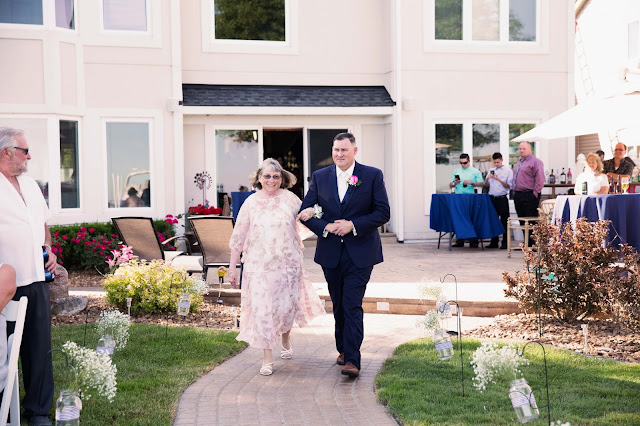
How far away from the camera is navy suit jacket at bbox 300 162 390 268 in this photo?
6395 mm

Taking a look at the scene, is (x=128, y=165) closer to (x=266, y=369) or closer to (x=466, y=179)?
(x=466, y=179)

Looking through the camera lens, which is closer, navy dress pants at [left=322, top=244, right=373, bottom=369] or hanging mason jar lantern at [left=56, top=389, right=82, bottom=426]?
hanging mason jar lantern at [left=56, top=389, right=82, bottom=426]

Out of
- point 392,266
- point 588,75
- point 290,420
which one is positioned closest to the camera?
point 290,420

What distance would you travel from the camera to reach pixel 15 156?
4820 mm

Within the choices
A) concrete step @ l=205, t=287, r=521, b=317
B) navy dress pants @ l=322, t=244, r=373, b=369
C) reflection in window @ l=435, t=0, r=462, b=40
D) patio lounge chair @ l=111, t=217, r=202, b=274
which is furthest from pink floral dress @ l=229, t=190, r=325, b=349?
reflection in window @ l=435, t=0, r=462, b=40

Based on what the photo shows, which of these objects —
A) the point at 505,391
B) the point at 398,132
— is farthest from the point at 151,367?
the point at 398,132

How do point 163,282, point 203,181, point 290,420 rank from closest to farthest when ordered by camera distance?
1. point 290,420
2. point 163,282
3. point 203,181

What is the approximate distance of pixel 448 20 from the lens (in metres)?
17.1

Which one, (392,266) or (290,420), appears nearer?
(290,420)

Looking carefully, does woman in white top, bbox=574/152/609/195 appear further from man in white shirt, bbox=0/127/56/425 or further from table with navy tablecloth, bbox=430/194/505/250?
man in white shirt, bbox=0/127/56/425

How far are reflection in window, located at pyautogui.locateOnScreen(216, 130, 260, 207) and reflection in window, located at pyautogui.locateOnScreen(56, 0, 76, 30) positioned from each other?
3728 millimetres

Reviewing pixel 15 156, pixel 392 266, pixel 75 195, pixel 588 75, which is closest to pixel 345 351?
pixel 15 156

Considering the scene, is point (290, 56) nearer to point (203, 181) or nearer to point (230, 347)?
point (203, 181)

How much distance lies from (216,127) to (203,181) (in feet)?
3.94
